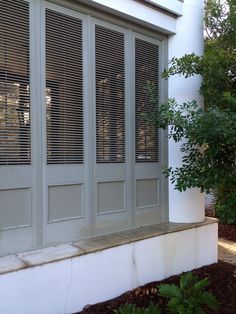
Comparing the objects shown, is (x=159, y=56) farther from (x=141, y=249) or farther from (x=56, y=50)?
(x=141, y=249)

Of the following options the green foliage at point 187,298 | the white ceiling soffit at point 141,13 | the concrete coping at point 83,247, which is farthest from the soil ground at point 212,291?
the white ceiling soffit at point 141,13

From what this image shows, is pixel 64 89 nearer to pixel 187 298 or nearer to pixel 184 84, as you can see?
pixel 184 84

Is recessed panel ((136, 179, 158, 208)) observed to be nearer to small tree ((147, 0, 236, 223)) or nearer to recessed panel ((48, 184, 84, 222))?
small tree ((147, 0, 236, 223))

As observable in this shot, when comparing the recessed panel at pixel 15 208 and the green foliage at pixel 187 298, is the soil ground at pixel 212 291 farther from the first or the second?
the recessed panel at pixel 15 208

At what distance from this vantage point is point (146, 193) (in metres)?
4.98

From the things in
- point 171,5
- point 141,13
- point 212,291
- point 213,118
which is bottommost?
point 212,291

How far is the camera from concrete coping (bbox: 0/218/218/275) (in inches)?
134

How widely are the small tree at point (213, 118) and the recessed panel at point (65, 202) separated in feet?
3.30

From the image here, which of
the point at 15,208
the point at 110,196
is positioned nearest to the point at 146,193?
the point at 110,196

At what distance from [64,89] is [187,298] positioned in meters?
2.44

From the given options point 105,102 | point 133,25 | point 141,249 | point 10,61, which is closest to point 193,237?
point 141,249

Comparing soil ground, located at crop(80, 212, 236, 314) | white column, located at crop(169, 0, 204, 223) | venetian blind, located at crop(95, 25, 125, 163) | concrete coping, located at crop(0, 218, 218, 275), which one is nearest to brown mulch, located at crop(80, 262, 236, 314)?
soil ground, located at crop(80, 212, 236, 314)

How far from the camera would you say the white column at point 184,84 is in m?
5.11

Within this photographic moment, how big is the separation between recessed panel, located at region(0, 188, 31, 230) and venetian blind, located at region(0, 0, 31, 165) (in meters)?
0.30
